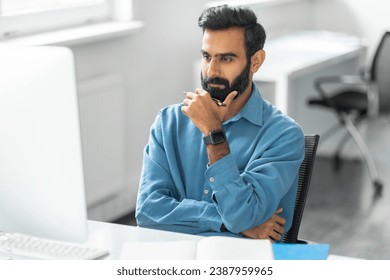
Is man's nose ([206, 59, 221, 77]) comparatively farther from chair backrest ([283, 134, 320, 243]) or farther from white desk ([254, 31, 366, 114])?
white desk ([254, 31, 366, 114])

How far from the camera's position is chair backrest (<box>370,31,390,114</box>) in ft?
16.4

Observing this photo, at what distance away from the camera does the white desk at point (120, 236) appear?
77.4 inches

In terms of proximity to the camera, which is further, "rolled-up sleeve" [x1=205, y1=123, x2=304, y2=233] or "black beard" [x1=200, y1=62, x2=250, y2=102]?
"black beard" [x1=200, y1=62, x2=250, y2=102]

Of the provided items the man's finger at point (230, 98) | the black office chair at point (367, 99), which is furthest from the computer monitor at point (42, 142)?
the black office chair at point (367, 99)

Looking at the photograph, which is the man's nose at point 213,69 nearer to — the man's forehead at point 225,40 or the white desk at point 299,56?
the man's forehead at point 225,40

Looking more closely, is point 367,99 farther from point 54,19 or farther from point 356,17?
point 54,19

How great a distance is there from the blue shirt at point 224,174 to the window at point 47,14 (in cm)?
161

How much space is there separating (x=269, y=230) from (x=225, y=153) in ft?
0.79

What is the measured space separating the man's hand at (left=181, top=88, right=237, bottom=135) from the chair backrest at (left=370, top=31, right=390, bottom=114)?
2.94 metres

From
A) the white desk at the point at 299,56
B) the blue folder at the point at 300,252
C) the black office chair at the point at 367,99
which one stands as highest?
the blue folder at the point at 300,252

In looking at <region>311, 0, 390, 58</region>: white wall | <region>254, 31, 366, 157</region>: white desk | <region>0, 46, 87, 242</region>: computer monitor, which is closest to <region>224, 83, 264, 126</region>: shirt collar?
<region>0, 46, 87, 242</region>: computer monitor

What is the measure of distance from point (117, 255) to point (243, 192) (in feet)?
1.34

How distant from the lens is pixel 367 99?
524cm

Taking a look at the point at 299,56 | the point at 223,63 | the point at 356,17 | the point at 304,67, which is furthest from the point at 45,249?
the point at 356,17
